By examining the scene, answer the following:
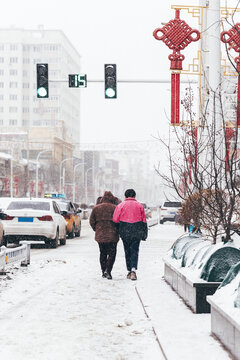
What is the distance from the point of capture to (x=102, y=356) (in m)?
6.32

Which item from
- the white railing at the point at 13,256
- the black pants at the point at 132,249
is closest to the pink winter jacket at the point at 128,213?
the black pants at the point at 132,249

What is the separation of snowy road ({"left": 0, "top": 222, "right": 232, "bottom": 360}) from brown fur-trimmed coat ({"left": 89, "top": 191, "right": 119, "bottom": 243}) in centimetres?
77

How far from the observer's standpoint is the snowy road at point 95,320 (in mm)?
6469

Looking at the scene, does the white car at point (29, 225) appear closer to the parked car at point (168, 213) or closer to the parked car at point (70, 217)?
the parked car at point (70, 217)

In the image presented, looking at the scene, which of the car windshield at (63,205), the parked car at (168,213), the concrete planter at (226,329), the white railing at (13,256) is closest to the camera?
the concrete planter at (226,329)

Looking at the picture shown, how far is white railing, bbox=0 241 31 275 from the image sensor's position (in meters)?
12.7

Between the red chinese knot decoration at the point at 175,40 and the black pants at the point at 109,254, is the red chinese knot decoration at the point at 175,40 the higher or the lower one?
the higher one

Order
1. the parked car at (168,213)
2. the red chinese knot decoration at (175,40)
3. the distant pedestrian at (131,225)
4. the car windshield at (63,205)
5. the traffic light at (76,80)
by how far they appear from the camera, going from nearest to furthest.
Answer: the distant pedestrian at (131,225) → the traffic light at (76,80) → the red chinese knot decoration at (175,40) → the car windshield at (63,205) → the parked car at (168,213)

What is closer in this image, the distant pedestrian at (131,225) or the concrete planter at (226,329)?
the concrete planter at (226,329)

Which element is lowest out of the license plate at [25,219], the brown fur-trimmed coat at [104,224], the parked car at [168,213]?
the parked car at [168,213]

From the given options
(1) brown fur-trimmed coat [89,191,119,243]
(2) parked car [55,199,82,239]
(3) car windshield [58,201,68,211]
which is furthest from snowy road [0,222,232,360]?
(3) car windshield [58,201,68,211]

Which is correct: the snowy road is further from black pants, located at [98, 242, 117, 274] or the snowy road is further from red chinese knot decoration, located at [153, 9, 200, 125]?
red chinese knot decoration, located at [153, 9, 200, 125]

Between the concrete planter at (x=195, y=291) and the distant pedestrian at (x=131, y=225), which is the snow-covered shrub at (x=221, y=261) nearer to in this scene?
the concrete planter at (x=195, y=291)

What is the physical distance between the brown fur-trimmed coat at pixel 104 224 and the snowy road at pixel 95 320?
0.77m
